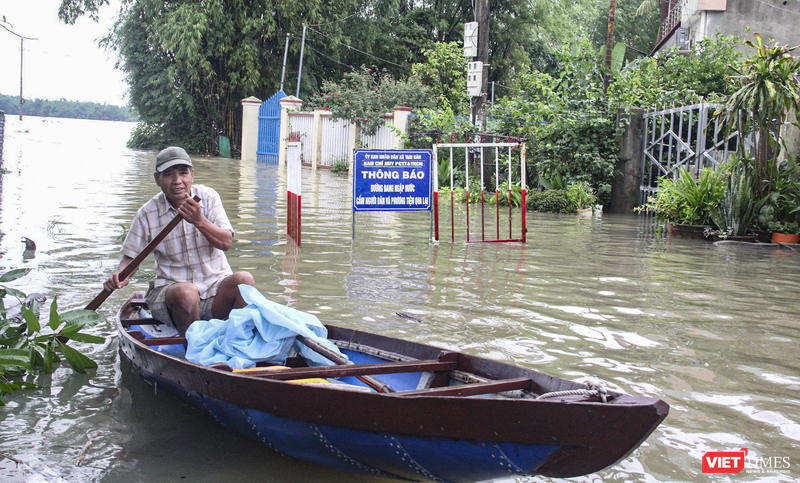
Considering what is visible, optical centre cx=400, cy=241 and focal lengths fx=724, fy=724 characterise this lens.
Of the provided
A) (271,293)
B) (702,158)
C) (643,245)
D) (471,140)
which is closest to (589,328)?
(271,293)

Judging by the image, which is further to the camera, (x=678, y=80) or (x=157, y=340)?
(x=678, y=80)

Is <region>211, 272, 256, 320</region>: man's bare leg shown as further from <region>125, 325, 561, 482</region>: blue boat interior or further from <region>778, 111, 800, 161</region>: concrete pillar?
<region>778, 111, 800, 161</region>: concrete pillar

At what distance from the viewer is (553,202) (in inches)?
619

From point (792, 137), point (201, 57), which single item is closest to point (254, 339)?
point (792, 137)

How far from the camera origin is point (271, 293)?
721 cm

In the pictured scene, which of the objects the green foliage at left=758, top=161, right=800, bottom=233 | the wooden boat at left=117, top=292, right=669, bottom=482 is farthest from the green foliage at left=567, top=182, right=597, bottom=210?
the wooden boat at left=117, top=292, right=669, bottom=482

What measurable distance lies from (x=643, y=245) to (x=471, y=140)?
7.35 m

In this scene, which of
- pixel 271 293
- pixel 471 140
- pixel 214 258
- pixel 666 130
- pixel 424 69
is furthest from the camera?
pixel 424 69

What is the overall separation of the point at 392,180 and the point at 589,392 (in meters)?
7.22

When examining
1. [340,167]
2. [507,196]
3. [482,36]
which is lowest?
[507,196]

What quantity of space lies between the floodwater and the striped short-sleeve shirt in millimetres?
770

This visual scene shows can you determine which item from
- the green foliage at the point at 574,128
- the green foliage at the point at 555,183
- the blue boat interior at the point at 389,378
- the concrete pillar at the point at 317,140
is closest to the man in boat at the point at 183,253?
the blue boat interior at the point at 389,378

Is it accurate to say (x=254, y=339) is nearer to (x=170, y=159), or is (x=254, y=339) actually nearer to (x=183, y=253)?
(x=183, y=253)

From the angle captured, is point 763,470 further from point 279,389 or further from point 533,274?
point 533,274
